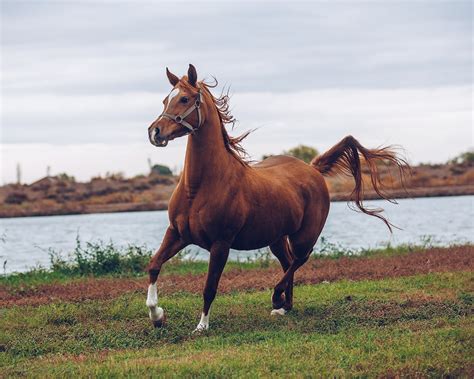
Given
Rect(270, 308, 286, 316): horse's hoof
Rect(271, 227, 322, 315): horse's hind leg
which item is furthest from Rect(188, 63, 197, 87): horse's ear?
Rect(270, 308, 286, 316): horse's hoof

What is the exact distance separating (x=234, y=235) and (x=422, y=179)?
156ft

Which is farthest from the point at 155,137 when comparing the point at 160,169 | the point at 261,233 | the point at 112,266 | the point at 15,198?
the point at 160,169

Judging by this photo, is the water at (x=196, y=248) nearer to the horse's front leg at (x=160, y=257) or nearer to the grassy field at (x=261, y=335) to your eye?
the grassy field at (x=261, y=335)

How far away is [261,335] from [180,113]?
279cm

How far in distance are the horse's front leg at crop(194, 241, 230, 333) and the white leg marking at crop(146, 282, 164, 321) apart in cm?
51

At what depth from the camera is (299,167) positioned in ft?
38.7

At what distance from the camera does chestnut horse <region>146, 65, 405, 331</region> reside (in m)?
9.73

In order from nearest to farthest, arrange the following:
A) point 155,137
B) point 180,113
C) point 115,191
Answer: point 155,137 → point 180,113 → point 115,191

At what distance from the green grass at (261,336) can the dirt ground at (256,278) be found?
0.76 metres

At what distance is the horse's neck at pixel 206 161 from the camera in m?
9.86

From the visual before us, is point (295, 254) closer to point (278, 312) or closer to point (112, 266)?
point (278, 312)

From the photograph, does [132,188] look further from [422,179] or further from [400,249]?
[400,249]

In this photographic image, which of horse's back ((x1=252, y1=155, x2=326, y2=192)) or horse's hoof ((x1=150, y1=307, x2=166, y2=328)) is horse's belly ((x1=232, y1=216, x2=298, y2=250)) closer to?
horse's back ((x1=252, y1=155, x2=326, y2=192))

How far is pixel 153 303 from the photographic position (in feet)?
32.7
